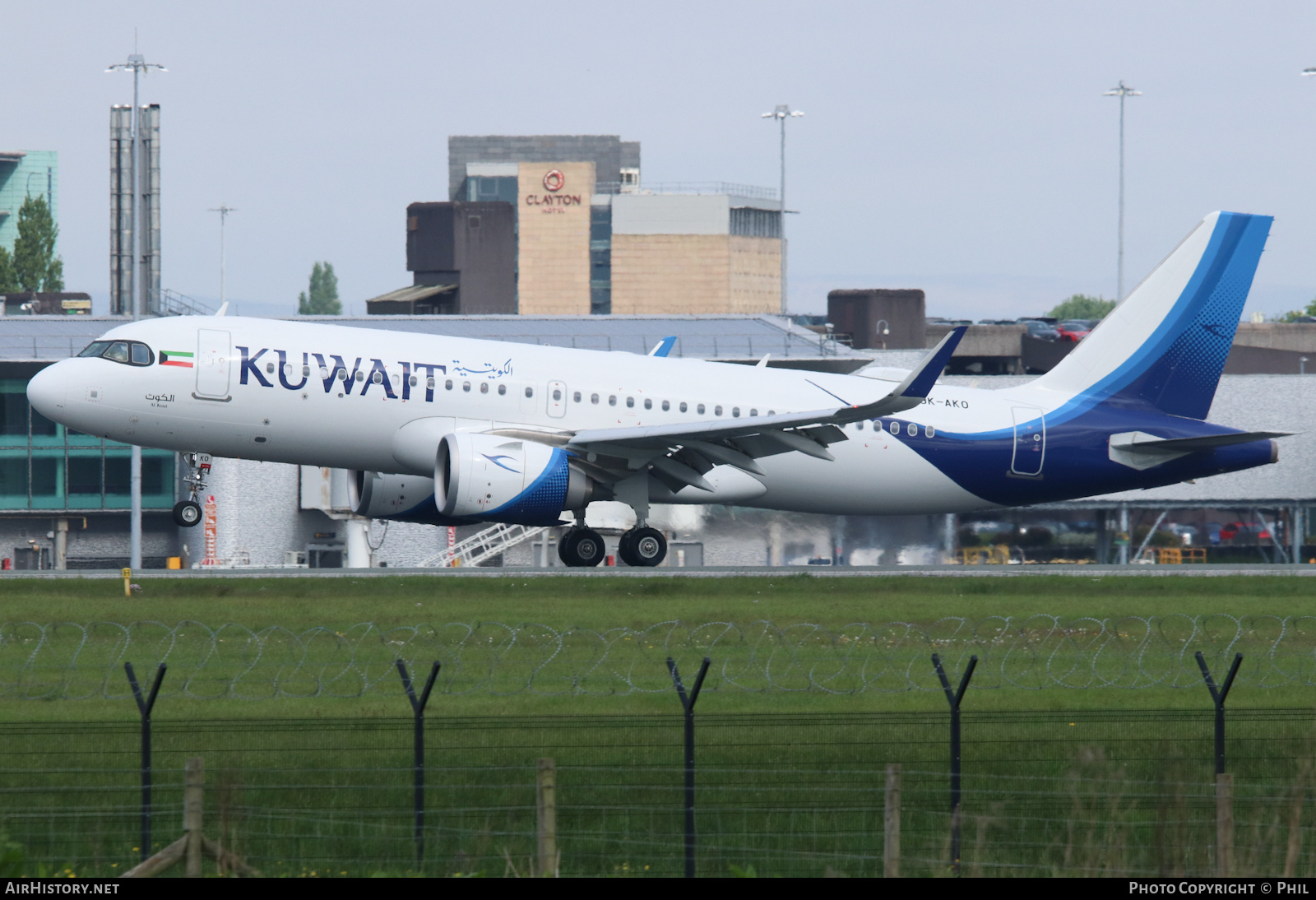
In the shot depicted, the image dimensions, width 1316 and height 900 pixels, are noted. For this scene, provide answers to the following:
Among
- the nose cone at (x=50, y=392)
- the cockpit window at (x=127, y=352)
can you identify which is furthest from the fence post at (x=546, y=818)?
the nose cone at (x=50, y=392)

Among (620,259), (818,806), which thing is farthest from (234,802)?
(620,259)

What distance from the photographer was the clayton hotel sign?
14938 centimetres

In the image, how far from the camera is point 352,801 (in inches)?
620

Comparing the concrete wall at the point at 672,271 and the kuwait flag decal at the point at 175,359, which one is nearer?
the kuwait flag decal at the point at 175,359

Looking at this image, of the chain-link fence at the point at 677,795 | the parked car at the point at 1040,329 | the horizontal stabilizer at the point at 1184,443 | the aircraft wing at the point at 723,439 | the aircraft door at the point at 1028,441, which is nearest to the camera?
the chain-link fence at the point at 677,795

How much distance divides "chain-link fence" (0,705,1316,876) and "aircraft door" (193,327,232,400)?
14.9m

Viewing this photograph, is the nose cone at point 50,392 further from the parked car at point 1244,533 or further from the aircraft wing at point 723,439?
the parked car at point 1244,533

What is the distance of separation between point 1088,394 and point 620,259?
113381 mm

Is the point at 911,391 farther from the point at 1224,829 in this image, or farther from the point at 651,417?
the point at 1224,829

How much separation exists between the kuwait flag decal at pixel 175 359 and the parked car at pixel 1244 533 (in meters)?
40.6

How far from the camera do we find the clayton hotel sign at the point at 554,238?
490ft

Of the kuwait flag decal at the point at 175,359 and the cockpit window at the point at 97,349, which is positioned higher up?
the cockpit window at the point at 97,349

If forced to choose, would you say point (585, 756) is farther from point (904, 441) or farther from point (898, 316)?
point (898, 316)

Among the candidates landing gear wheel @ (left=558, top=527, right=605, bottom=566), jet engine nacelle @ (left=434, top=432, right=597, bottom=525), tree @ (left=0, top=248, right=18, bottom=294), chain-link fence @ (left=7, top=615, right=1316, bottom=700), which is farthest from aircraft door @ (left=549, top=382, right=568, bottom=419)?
tree @ (left=0, top=248, right=18, bottom=294)
